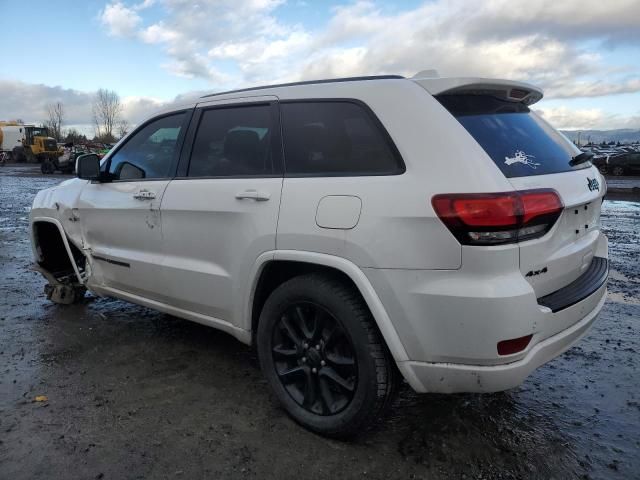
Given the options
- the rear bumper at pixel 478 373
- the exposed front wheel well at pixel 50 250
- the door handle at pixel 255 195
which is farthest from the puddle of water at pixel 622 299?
the exposed front wheel well at pixel 50 250

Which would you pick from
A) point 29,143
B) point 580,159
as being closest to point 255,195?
point 580,159

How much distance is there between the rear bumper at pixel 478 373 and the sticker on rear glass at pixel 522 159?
849 millimetres

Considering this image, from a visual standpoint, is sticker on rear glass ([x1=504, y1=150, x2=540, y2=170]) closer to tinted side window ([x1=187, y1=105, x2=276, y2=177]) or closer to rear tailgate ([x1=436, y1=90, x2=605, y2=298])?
rear tailgate ([x1=436, y1=90, x2=605, y2=298])

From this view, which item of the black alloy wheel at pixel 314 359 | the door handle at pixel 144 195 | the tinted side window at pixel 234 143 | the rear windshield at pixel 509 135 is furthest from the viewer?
the door handle at pixel 144 195

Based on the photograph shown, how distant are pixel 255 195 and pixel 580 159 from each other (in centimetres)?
188

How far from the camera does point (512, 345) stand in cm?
231

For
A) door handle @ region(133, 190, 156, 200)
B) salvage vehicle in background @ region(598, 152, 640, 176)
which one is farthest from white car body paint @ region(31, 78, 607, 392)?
salvage vehicle in background @ region(598, 152, 640, 176)

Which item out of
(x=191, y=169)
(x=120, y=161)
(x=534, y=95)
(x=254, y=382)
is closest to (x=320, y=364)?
(x=254, y=382)

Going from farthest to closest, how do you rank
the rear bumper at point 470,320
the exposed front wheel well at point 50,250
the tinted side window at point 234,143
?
1. the exposed front wheel well at point 50,250
2. the tinted side window at point 234,143
3. the rear bumper at point 470,320

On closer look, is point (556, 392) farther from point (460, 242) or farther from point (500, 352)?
point (460, 242)

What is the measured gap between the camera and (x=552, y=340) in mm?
2518

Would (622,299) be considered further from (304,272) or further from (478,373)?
(304,272)

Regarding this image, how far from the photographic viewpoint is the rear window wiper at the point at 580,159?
2954mm

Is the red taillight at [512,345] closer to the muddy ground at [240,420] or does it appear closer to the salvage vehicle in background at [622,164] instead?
the muddy ground at [240,420]
